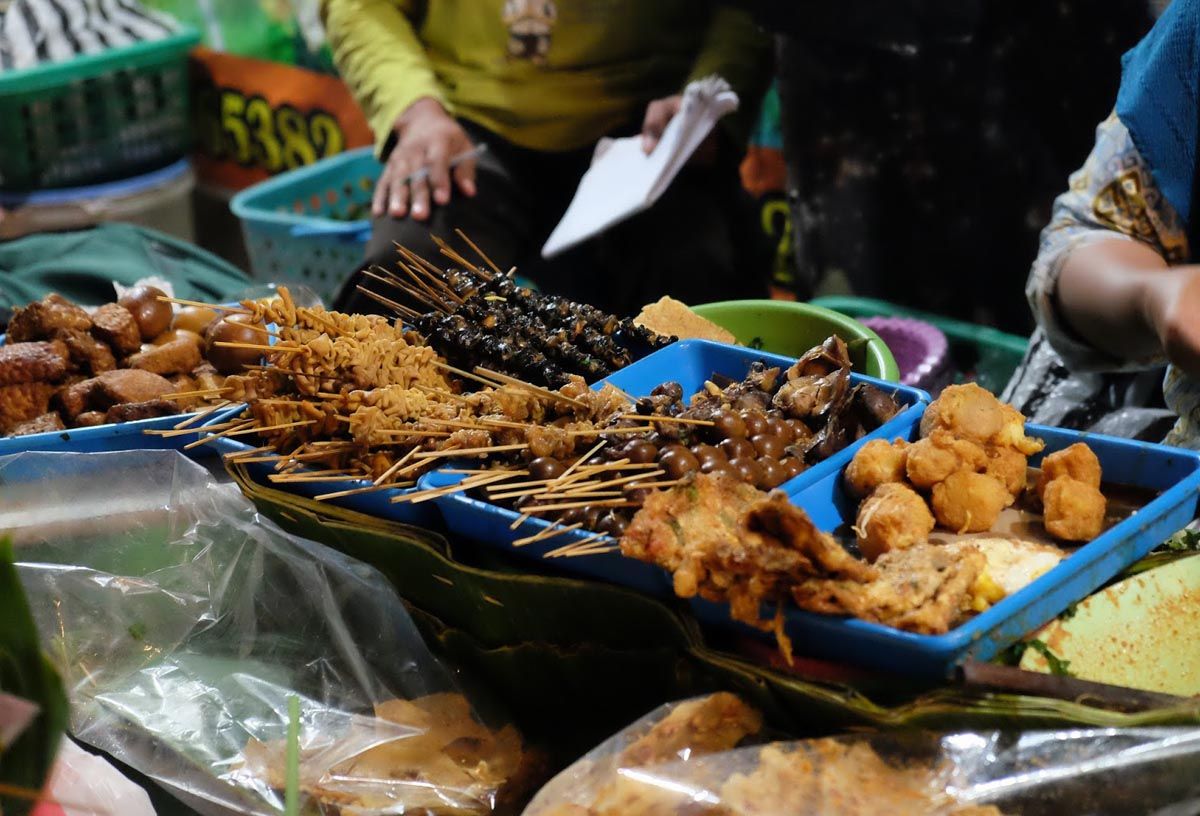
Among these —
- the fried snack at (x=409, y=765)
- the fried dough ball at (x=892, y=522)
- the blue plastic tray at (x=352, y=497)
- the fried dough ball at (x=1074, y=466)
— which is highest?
the fried dough ball at (x=1074, y=466)

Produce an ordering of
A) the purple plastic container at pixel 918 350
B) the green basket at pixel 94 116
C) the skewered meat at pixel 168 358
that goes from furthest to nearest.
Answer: the green basket at pixel 94 116 < the purple plastic container at pixel 918 350 < the skewered meat at pixel 168 358

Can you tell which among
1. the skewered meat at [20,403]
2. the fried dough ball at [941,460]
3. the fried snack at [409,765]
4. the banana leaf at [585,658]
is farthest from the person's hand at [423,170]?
the fried dough ball at [941,460]

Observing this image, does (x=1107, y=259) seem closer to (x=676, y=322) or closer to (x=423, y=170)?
(x=676, y=322)

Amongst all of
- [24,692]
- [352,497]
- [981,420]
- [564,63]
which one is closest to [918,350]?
[564,63]

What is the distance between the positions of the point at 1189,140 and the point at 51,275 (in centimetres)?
288

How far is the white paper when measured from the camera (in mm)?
2877

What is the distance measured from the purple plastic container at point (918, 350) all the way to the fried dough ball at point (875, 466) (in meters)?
1.46

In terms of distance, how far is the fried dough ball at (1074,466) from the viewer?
1.48 metres

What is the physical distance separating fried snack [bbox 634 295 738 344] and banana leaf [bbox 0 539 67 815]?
3.96ft

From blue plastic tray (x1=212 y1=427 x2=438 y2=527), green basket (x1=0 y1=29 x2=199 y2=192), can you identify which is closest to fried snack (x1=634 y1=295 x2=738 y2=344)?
blue plastic tray (x1=212 y1=427 x2=438 y2=527)

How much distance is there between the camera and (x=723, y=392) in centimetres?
186

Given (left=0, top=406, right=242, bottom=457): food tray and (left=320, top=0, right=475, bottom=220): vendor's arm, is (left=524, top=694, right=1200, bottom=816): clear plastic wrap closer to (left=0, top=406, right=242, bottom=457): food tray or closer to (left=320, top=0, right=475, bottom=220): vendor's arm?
(left=0, top=406, right=242, bottom=457): food tray

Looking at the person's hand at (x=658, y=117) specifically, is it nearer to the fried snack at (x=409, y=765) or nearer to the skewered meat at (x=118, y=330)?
the skewered meat at (x=118, y=330)

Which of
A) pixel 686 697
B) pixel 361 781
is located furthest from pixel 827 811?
pixel 361 781
